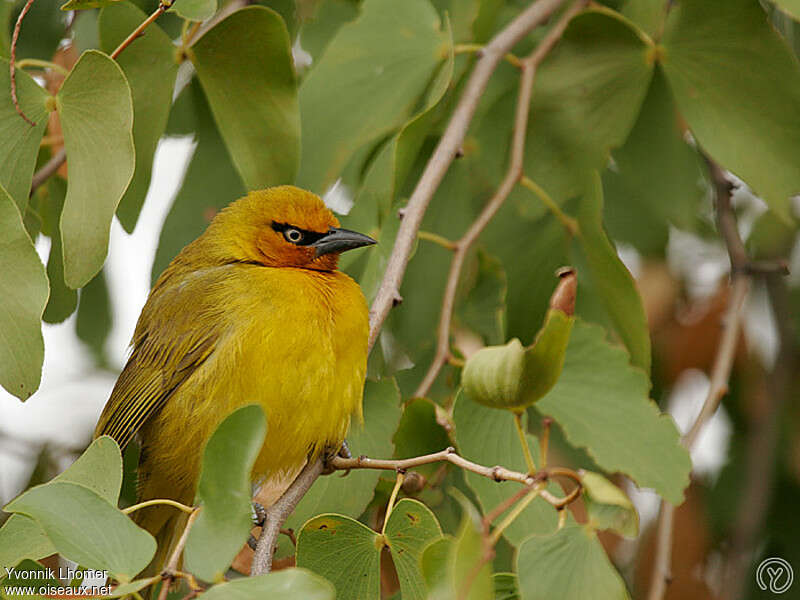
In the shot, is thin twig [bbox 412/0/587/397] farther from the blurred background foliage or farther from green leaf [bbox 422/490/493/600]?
green leaf [bbox 422/490/493/600]

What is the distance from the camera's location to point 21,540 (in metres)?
1.96

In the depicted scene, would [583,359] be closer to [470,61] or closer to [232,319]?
[232,319]

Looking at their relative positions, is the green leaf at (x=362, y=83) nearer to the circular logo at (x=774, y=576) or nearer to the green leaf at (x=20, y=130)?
the green leaf at (x=20, y=130)

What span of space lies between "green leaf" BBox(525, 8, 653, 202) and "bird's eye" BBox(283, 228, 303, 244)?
752mm

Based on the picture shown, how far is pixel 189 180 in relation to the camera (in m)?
3.56

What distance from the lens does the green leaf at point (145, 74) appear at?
284cm

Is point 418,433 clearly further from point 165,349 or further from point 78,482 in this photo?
point 78,482

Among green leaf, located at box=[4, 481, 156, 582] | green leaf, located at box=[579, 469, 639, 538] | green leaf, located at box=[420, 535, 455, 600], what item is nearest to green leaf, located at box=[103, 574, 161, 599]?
green leaf, located at box=[4, 481, 156, 582]

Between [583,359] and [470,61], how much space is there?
3.88 feet

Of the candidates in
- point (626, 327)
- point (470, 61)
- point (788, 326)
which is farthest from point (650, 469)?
point (788, 326)

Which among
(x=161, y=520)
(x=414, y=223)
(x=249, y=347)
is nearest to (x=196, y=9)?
(x=414, y=223)

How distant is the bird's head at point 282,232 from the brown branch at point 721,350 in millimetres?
1145

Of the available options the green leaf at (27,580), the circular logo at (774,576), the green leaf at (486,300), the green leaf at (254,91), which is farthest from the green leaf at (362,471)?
the circular logo at (774,576)

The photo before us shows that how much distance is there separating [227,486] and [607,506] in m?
0.61
